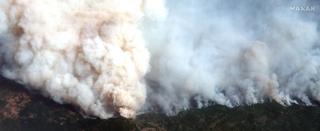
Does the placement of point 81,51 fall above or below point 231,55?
below

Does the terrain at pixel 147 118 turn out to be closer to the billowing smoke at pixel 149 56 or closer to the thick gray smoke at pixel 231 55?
the billowing smoke at pixel 149 56

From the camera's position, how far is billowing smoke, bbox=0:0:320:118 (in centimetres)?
4222

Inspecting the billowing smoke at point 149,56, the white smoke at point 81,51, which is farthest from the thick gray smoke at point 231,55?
the white smoke at point 81,51

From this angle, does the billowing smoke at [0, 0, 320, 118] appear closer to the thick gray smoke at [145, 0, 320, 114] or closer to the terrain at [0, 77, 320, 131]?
the thick gray smoke at [145, 0, 320, 114]

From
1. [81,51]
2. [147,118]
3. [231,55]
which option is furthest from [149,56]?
[231,55]

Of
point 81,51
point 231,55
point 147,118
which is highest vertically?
point 231,55

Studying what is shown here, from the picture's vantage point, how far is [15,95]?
43469mm

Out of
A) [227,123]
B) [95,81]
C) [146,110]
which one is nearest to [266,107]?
[227,123]

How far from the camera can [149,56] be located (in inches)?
1788

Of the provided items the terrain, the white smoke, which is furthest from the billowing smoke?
the terrain

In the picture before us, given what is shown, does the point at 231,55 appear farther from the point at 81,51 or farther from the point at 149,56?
the point at 81,51

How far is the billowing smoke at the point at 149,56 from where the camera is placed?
42219 mm

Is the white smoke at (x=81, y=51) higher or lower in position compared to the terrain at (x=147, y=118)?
higher

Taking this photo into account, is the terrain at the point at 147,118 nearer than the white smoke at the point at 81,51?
Yes
